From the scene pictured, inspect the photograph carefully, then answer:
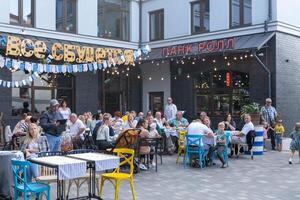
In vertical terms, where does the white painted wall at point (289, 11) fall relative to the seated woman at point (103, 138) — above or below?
above

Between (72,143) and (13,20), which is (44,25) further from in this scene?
(72,143)

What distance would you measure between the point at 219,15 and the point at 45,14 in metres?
7.33

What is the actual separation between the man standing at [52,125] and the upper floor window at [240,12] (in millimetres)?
10463

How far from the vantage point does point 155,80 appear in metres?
21.4

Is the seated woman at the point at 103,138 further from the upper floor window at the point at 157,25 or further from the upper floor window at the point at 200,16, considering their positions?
the upper floor window at the point at 157,25

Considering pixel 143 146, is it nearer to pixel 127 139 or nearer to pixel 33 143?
pixel 127 139

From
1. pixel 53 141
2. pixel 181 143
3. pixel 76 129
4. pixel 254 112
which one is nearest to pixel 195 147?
pixel 181 143

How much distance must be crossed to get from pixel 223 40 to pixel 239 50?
4.52 feet

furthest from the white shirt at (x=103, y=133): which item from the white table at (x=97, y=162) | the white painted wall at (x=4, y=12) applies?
the white painted wall at (x=4, y=12)

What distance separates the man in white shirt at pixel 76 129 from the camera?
11.5 m

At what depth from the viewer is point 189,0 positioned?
65.6 ft

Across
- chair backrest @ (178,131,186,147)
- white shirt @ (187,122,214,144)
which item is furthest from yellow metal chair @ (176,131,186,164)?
white shirt @ (187,122,214,144)

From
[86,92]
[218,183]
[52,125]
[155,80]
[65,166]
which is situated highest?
[155,80]

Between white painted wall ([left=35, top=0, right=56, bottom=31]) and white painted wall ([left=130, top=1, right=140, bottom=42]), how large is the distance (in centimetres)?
465
